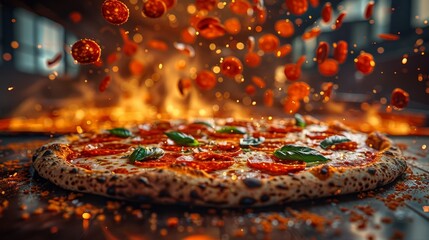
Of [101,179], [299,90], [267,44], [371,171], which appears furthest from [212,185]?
[267,44]

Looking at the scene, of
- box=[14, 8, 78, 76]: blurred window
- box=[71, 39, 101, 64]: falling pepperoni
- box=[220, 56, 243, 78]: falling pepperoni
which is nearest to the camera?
box=[71, 39, 101, 64]: falling pepperoni

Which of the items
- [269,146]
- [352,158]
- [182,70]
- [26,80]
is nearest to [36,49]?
[26,80]

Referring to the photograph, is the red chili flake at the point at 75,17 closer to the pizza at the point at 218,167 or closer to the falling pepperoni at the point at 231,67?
the falling pepperoni at the point at 231,67

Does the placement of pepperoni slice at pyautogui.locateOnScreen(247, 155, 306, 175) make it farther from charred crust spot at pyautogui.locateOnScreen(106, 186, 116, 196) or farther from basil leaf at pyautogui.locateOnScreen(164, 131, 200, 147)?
charred crust spot at pyautogui.locateOnScreen(106, 186, 116, 196)

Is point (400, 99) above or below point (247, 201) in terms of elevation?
above

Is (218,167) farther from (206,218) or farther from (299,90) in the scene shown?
(299,90)

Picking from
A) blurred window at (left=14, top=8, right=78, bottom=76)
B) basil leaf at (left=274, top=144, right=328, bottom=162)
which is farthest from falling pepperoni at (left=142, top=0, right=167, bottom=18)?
blurred window at (left=14, top=8, right=78, bottom=76)

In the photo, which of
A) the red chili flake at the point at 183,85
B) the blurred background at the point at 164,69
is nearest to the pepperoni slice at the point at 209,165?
the red chili flake at the point at 183,85
